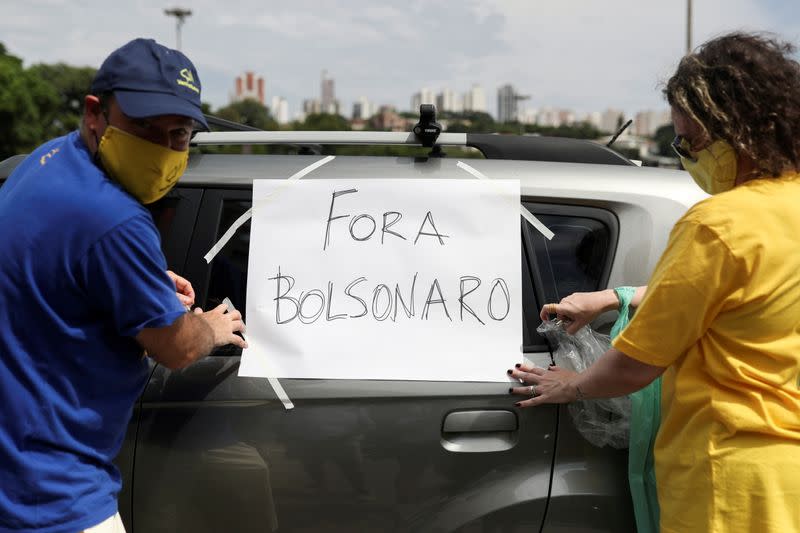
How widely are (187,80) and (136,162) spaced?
0.71ft

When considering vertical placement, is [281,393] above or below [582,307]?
below

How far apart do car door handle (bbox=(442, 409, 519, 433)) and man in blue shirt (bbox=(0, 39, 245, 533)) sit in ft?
2.35

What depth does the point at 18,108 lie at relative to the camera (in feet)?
102

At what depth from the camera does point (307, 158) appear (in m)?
2.21

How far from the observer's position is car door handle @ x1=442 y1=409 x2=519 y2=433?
6.30ft

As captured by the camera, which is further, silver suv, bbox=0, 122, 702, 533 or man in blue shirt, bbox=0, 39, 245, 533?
silver suv, bbox=0, 122, 702, 533

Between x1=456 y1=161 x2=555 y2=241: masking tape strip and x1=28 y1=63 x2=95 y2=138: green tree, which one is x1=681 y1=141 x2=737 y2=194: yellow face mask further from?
x1=28 y1=63 x2=95 y2=138: green tree

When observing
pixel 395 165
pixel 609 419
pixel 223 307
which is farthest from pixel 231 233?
pixel 609 419

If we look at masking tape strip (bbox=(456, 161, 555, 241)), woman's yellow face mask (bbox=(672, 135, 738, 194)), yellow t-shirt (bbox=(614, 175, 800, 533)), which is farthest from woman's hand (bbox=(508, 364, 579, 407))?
woman's yellow face mask (bbox=(672, 135, 738, 194))

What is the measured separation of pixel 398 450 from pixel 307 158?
0.91 m

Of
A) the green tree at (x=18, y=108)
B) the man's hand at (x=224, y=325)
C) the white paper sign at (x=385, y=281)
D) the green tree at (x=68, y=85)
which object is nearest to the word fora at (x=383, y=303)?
the white paper sign at (x=385, y=281)

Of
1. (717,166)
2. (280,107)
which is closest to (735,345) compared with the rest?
(717,166)

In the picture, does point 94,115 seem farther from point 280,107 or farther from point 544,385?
point 280,107

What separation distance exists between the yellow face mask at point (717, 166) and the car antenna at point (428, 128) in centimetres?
87
